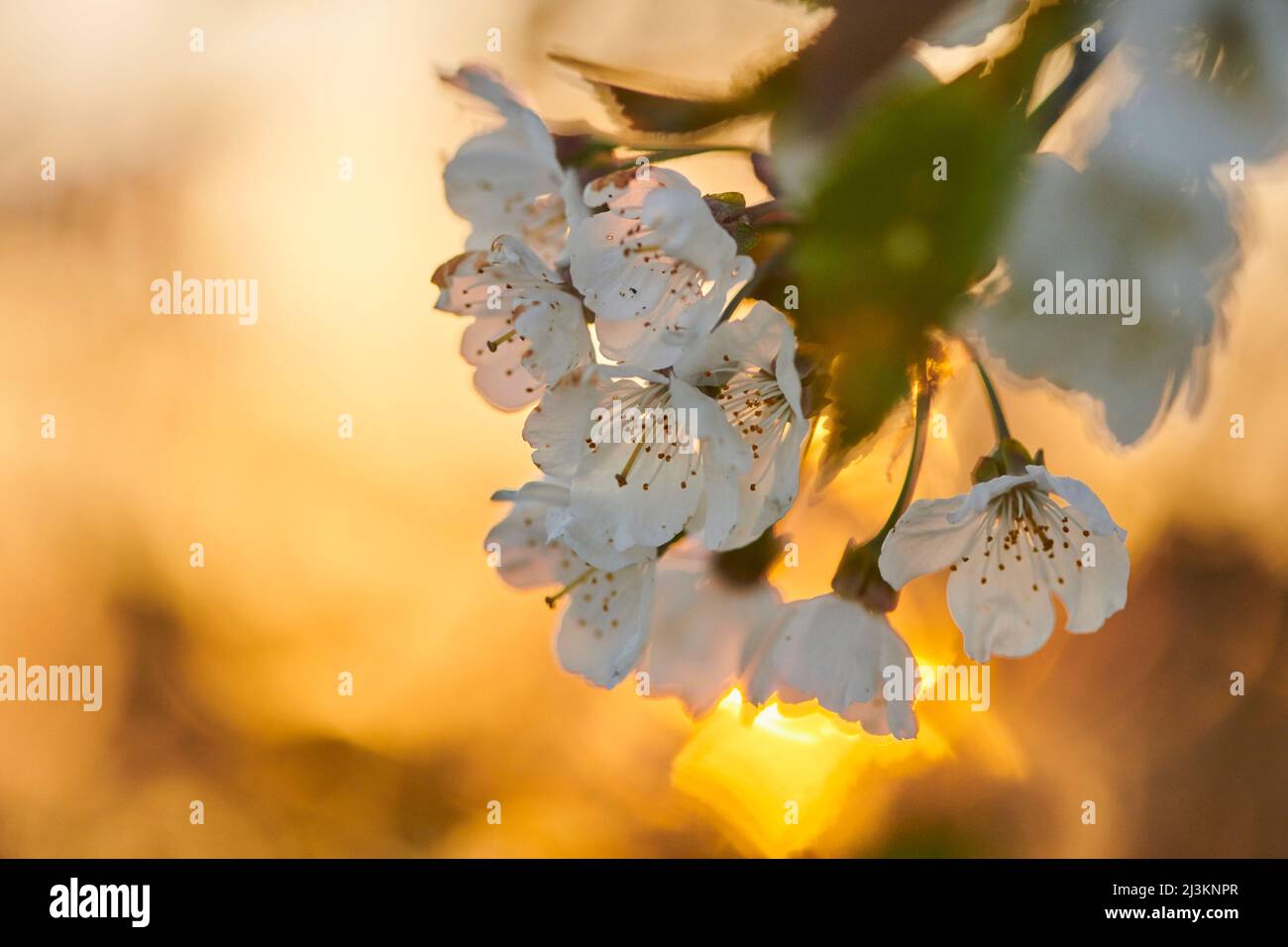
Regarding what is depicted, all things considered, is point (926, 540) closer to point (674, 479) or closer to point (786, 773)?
point (674, 479)

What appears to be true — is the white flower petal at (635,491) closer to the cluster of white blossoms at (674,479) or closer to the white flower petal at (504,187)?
the cluster of white blossoms at (674,479)

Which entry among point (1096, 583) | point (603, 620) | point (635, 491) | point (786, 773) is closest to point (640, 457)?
point (635, 491)

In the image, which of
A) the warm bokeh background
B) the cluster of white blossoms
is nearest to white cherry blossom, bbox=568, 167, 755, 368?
the cluster of white blossoms

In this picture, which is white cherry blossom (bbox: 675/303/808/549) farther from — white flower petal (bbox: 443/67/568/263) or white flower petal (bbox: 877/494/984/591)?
white flower petal (bbox: 443/67/568/263)

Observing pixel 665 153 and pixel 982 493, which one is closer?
pixel 982 493

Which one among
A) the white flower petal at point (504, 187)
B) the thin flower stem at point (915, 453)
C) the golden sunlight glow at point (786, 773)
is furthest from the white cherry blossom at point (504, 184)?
the golden sunlight glow at point (786, 773)

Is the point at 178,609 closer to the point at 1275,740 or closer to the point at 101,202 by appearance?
the point at 101,202

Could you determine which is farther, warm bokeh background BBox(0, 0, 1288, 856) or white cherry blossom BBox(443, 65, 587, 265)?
warm bokeh background BBox(0, 0, 1288, 856)
